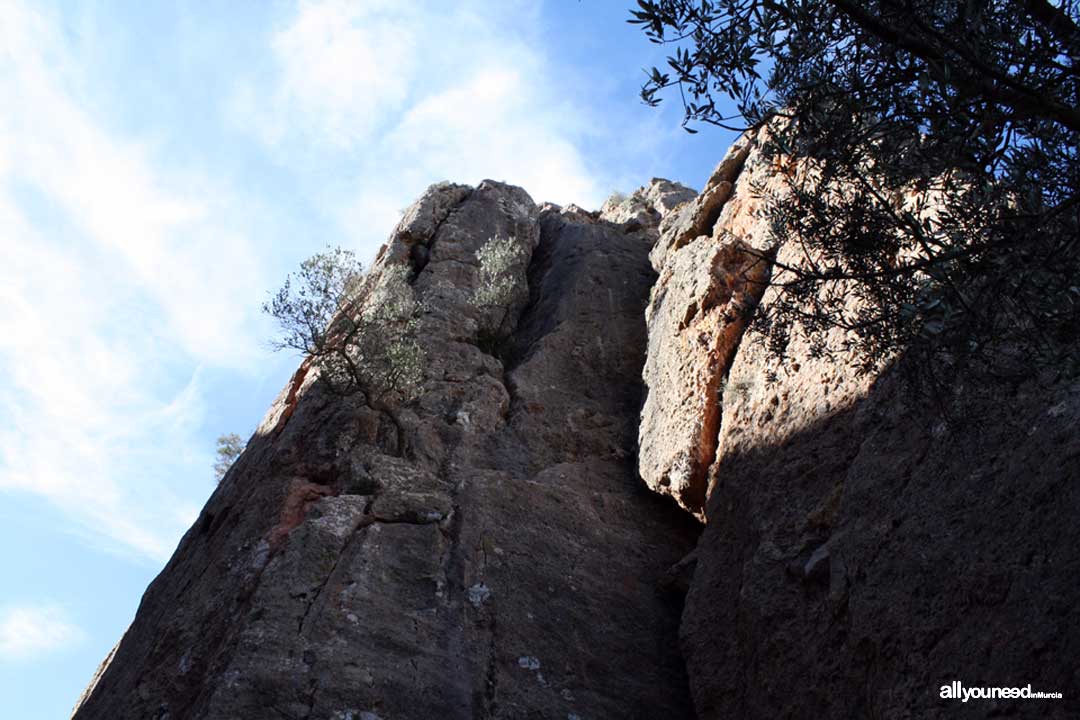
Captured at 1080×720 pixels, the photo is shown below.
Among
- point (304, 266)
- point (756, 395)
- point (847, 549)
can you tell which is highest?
point (304, 266)

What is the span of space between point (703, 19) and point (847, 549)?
579cm

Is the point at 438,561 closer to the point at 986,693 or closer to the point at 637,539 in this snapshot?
the point at 637,539

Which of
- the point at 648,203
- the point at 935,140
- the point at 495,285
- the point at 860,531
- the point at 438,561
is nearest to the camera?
the point at 935,140

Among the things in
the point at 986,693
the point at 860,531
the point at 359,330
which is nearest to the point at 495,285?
the point at 359,330

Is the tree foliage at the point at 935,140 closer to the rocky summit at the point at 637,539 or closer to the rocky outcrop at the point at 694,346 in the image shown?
the rocky summit at the point at 637,539

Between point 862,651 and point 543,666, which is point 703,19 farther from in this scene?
point 543,666

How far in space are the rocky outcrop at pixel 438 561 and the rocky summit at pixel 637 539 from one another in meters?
0.04

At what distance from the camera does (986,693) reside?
752cm

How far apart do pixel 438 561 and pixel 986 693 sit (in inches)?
300

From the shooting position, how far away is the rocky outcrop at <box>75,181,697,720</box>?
11.6m

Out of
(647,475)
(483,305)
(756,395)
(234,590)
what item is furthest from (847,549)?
(483,305)

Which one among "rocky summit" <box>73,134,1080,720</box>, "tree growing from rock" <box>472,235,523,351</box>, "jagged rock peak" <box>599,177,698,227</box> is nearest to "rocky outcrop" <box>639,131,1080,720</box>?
"rocky summit" <box>73,134,1080,720</box>

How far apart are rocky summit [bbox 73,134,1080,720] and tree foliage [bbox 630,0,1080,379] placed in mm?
731

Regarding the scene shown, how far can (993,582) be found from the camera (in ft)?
26.0
